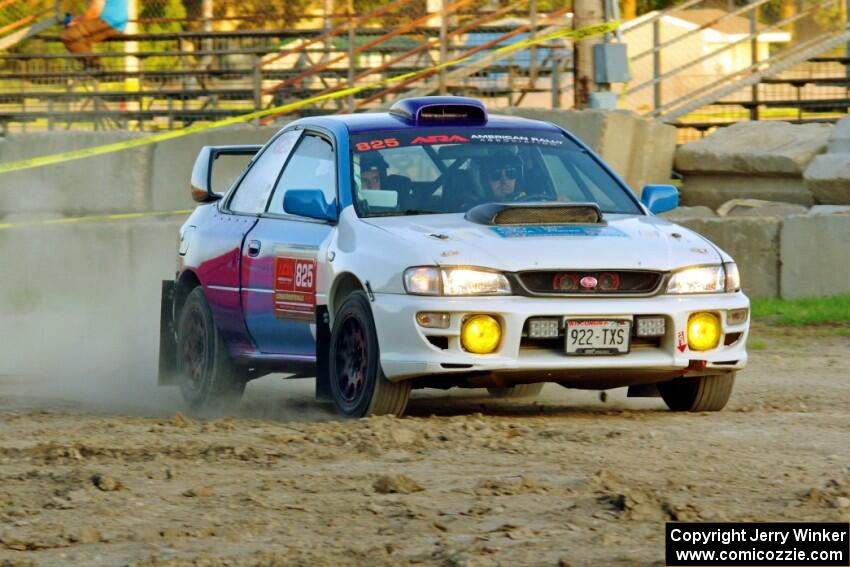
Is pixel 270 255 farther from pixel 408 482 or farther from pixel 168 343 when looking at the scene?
pixel 408 482

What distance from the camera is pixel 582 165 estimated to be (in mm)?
9000

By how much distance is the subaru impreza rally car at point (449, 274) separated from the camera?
7.55 m

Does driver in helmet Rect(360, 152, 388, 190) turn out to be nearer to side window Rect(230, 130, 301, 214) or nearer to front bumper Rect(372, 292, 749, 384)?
side window Rect(230, 130, 301, 214)

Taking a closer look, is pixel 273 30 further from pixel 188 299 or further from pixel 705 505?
pixel 705 505

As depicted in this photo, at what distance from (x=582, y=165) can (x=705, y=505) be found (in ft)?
12.0

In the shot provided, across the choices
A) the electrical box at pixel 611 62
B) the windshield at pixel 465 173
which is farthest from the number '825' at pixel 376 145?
the electrical box at pixel 611 62

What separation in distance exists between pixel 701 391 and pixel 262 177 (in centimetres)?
269

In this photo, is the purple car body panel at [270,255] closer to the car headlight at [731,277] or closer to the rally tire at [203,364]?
the rally tire at [203,364]

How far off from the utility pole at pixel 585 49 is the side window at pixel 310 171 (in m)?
7.98

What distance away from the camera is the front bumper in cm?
751

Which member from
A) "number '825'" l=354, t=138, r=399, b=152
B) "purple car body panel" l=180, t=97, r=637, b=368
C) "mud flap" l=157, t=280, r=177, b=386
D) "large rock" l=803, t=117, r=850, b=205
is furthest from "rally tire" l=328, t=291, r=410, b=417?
"large rock" l=803, t=117, r=850, b=205

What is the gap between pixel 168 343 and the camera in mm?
10047

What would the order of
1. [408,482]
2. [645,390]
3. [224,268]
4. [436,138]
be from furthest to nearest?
[224,268] < [436,138] < [645,390] < [408,482]

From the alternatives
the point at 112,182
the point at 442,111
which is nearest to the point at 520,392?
the point at 442,111
